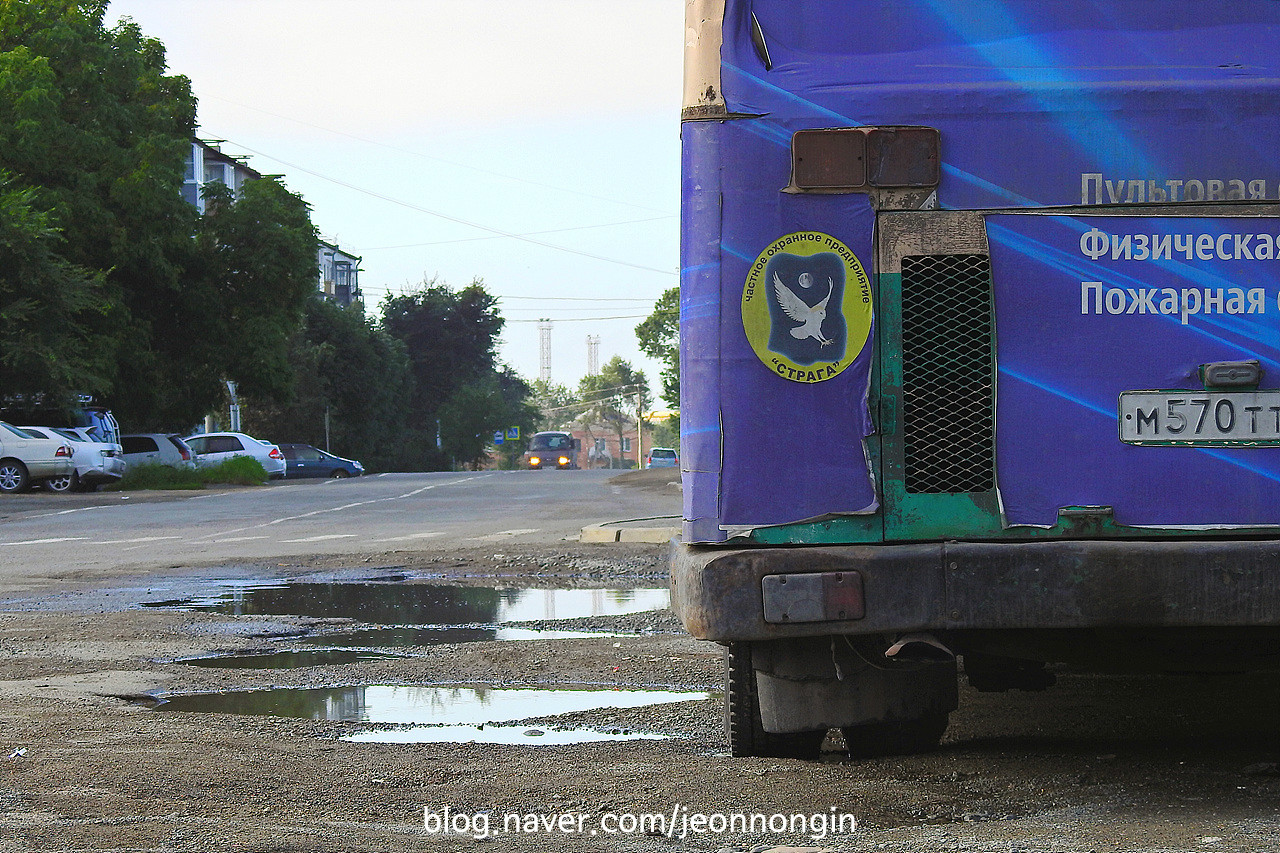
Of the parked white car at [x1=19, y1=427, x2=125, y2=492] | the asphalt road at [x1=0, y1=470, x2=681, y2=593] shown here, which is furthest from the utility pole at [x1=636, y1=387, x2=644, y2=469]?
the asphalt road at [x1=0, y1=470, x2=681, y2=593]

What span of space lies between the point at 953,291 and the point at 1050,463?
51cm

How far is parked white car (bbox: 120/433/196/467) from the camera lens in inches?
1443

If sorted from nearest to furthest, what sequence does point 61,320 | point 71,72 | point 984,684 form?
point 984,684
point 61,320
point 71,72

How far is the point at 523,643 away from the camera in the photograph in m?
7.89

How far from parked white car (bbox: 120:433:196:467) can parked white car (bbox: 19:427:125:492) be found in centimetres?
351

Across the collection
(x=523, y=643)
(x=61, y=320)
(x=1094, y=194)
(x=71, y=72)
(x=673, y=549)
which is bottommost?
(x=523, y=643)

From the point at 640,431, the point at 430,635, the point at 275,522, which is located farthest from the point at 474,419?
the point at 430,635

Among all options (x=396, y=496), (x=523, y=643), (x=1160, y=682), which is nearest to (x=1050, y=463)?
(x=1160, y=682)

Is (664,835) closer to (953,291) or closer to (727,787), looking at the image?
(727,787)

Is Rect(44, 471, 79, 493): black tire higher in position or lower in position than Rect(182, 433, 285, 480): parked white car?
lower

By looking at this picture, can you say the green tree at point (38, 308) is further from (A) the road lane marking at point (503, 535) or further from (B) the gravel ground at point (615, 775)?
(B) the gravel ground at point (615, 775)

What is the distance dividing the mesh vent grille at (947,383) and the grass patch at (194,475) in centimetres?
3155

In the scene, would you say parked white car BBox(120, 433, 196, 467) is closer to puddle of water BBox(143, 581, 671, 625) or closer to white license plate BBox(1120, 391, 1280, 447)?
puddle of water BBox(143, 581, 671, 625)

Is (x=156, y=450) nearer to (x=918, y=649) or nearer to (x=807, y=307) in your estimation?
(x=807, y=307)
